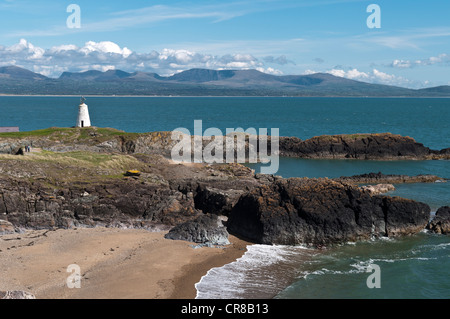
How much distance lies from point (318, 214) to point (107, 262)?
1220cm

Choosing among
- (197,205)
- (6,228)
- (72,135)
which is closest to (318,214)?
(197,205)

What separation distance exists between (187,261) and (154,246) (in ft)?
8.72

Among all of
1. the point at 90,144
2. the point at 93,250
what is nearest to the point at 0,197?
the point at 93,250

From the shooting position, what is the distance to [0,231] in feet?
87.9

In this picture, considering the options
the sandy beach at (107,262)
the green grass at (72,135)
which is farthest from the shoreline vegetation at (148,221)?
the green grass at (72,135)

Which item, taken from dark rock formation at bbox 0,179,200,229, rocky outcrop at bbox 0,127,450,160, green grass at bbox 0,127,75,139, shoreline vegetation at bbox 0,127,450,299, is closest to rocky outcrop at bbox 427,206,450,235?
shoreline vegetation at bbox 0,127,450,299

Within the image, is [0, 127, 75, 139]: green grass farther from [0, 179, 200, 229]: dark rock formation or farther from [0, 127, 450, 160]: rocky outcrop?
[0, 179, 200, 229]: dark rock formation

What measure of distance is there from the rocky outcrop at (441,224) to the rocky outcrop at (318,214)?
63 centimetres

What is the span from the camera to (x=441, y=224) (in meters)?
29.1

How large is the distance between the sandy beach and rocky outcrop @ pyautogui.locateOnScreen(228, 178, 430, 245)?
75.0 inches

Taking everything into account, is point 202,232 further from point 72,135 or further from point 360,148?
point 360,148

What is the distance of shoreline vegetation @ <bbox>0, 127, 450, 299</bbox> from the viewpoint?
21.5 meters

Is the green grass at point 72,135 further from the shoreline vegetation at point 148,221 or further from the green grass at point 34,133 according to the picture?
the shoreline vegetation at point 148,221

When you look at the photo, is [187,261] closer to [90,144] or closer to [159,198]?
[159,198]
